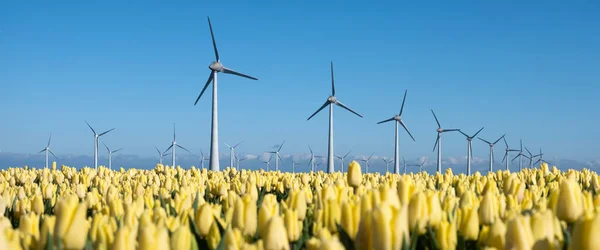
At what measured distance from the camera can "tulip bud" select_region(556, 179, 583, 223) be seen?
3.44m

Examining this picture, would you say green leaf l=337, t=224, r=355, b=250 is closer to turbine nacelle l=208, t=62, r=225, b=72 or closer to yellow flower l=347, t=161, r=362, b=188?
yellow flower l=347, t=161, r=362, b=188

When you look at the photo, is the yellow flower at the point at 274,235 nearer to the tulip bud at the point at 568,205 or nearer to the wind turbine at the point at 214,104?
the tulip bud at the point at 568,205

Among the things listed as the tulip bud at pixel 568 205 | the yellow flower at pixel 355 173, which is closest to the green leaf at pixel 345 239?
the tulip bud at pixel 568 205

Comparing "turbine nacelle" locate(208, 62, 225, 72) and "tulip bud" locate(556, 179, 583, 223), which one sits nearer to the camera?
"tulip bud" locate(556, 179, 583, 223)

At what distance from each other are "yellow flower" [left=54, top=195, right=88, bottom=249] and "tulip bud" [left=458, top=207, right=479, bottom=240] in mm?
2217

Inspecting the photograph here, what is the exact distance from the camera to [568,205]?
3.45 m

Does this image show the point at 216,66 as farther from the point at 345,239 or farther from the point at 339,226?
the point at 345,239

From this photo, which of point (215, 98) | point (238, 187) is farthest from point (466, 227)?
point (215, 98)

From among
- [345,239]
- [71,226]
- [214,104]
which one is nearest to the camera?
[71,226]

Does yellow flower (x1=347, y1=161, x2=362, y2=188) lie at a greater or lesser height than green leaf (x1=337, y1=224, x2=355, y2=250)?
greater

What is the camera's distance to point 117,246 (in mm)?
2566

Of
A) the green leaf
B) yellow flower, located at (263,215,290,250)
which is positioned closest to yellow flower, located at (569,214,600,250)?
the green leaf

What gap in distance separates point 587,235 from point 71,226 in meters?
2.56

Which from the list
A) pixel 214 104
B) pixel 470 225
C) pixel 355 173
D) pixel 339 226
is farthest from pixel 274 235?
pixel 214 104
